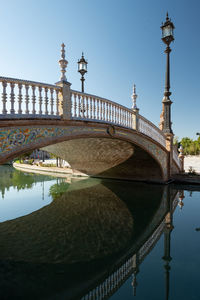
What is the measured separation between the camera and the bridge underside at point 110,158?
37.2 ft

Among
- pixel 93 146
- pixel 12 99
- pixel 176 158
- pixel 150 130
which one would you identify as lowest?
pixel 176 158

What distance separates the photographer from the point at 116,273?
12.7ft

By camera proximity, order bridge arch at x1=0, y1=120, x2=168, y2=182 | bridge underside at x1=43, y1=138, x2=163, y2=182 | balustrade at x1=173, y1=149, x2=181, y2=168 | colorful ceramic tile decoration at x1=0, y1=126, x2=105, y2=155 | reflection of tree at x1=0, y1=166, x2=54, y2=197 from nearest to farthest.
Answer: colorful ceramic tile decoration at x1=0, y1=126, x2=105, y2=155, bridge arch at x1=0, y1=120, x2=168, y2=182, bridge underside at x1=43, y1=138, x2=163, y2=182, reflection of tree at x1=0, y1=166, x2=54, y2=197, balustrade at x1=173, y1=149, x2=181, y2=168

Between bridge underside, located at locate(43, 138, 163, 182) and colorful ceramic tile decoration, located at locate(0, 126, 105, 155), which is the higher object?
colorful ceramic tile decoration, located at locate(0, 126, 105, 155)

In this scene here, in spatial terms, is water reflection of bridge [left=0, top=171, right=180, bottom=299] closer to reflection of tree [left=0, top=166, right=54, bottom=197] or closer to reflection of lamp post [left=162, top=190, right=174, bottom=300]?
reflection of lamp post [left=162, top=190, right=174, bottom=300]

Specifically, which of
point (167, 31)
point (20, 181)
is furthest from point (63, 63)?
point (20, 181)

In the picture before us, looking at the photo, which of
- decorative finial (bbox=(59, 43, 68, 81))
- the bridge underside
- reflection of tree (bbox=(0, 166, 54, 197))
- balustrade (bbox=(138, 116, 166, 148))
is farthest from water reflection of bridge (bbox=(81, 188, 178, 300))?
reflection of tree (bbox=(0, 166, 54, 197))

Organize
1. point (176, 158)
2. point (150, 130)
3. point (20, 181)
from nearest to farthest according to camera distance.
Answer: point (150, 130) < point (176, 158) < point (20, 181)

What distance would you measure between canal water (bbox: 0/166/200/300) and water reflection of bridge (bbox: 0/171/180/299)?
0.06 ft

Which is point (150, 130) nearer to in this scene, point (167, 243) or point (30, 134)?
point (167, 243)

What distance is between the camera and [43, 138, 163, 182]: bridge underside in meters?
11.3

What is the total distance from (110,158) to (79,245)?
893cm

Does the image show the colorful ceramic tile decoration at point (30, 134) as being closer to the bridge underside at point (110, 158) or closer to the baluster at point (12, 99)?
the baluster at point (12, 99)

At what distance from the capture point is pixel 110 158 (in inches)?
536
